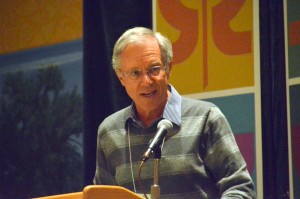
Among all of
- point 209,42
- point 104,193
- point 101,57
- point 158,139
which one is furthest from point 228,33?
point 104,193

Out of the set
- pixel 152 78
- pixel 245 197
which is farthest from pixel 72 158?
pixel 245 197

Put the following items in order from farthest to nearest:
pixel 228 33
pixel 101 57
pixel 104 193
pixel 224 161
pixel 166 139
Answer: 1. pixel 101 57
2. pixel 228 33
3. pixel 166 139
4. pixel 224 161
5. pixel 104 193

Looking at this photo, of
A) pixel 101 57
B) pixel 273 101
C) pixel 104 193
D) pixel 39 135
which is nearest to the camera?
pixel 104 193

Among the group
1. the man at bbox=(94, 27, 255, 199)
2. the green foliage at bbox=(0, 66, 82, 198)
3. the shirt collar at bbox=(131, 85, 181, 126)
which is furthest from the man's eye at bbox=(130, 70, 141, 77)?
the green foliage at bbox=(0, 66, 82, 198)

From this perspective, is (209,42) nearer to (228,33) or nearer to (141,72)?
(228,33)

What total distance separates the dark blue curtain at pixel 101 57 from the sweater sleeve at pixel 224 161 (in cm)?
157

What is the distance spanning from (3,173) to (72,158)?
1.93 ft

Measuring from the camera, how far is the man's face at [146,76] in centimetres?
271

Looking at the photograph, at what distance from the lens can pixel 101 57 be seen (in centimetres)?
426

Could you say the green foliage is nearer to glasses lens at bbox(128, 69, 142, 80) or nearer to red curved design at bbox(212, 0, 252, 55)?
red curved design at bbox(212, 0, 252, 55)

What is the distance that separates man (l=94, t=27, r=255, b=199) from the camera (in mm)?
2535

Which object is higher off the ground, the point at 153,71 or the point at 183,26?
the point at 183,26

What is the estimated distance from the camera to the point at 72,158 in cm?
491

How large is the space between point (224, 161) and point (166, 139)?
0.86 feet
